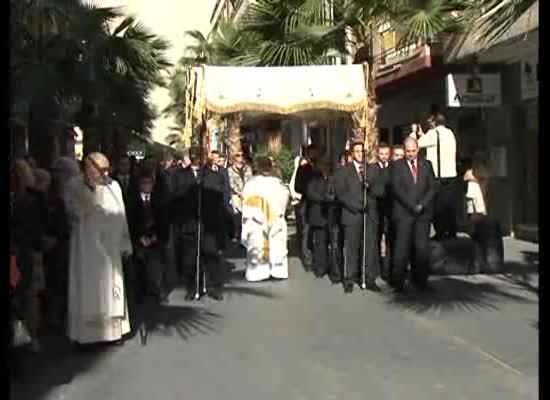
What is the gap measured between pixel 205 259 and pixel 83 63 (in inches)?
286

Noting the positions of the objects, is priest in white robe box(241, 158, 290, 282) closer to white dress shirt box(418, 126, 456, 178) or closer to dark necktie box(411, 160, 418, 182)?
dark necktie box(411, 160, 418, 182)

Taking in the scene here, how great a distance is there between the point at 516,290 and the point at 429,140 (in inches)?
197

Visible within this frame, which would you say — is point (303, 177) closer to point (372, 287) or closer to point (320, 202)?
point (320, 202)

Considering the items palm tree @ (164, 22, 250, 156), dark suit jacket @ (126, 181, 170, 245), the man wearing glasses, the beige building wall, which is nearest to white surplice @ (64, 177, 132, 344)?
dark suit jacket @ (126, 181, 170, 245)

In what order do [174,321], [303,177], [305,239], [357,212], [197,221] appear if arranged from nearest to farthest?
[174,321]
[197,221]
[357,212]
[303,177]
[305,239]

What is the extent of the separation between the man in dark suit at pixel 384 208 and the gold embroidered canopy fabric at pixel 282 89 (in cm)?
110

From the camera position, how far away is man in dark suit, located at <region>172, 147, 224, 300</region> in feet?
40.0

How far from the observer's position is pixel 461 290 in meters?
12.0

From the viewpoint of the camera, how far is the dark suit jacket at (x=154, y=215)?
1031cm

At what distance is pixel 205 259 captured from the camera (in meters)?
12.3

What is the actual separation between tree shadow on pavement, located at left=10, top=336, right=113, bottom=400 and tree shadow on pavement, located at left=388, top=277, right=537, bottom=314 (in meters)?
3.73

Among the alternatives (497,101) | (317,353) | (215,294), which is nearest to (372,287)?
(215,294)

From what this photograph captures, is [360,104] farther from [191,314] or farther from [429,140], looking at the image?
[191,314]

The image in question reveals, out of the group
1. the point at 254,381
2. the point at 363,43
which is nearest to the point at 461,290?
the point at 254,381
